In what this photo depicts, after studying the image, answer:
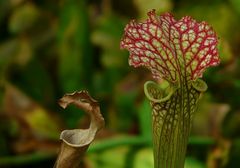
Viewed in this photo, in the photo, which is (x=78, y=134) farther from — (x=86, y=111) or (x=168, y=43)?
(x=168, y=43)

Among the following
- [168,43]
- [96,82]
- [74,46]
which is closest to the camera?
[168,43]

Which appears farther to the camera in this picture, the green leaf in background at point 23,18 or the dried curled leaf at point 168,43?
the green leaf in background at point 23,18

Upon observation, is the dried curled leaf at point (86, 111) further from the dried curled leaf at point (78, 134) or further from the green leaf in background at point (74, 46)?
the green leaf in background at point (74, 46)

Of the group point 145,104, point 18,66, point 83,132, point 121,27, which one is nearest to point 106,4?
point 121,27

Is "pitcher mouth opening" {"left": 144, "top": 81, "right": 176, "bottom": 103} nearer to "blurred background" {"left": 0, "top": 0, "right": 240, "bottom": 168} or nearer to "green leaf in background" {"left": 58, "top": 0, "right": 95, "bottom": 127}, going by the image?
"blurred background" {"left": 0, "top": 0, "right": 240, "bottom": 168}

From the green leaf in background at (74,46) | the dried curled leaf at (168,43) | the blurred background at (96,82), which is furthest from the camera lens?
the green leaf in background at (74,46)

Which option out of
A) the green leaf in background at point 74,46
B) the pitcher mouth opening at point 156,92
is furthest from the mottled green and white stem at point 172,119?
the green leaf in background at point 74,46

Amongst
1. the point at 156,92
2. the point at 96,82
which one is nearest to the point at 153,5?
the point at 96,82
